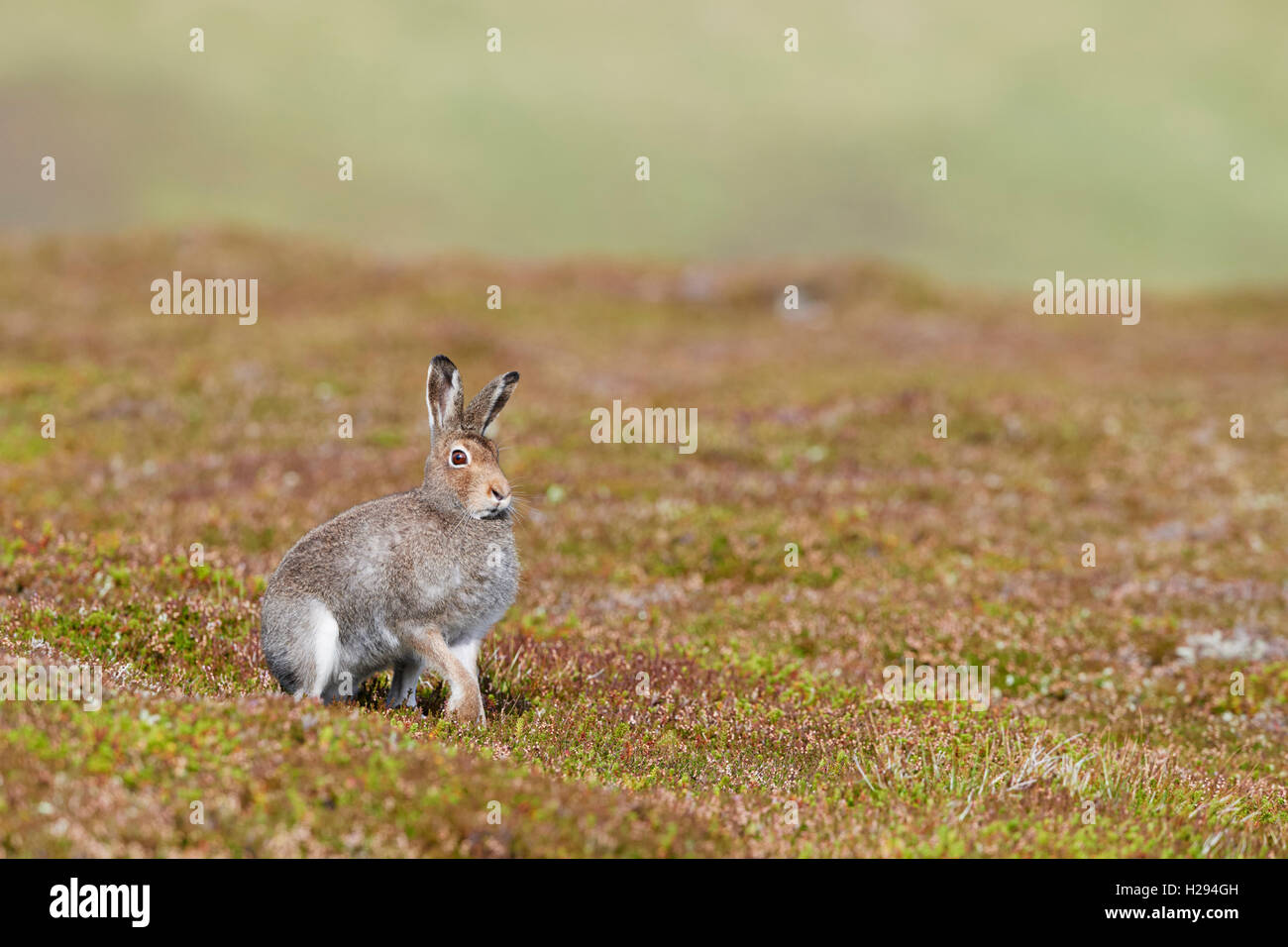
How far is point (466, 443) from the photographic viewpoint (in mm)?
8797

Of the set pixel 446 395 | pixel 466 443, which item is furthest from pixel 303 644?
pixel 446 395

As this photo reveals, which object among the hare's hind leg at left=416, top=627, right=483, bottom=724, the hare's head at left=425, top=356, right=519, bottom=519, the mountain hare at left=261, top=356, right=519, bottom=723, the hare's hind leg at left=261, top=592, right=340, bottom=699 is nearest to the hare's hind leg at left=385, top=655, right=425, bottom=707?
the mountain hare at left=261, top=356, right=519, bottom=723

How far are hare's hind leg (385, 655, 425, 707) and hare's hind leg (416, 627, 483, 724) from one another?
20.6 inches

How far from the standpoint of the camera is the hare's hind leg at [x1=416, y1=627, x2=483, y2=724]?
27.6 ft

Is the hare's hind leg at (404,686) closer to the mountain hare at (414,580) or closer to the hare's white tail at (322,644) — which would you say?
the mountain hare at (414,580)

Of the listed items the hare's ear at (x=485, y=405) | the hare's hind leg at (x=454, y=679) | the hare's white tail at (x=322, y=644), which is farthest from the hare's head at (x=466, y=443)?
the hare's white tail at (x=322, y=644)

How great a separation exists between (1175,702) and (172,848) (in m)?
10.9

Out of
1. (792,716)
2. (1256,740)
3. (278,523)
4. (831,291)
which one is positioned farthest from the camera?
(831,291)

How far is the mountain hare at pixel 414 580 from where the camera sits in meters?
8.38

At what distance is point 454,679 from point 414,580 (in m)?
0.81

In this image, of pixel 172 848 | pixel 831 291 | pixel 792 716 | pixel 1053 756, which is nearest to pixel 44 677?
pixel 172 848

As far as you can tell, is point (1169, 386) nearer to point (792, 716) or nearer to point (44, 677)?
point (792, 716)

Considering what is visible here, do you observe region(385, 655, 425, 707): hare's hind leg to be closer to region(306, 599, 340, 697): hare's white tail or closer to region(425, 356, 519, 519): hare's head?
region(306, 599, 340, 697): hare's white tail
